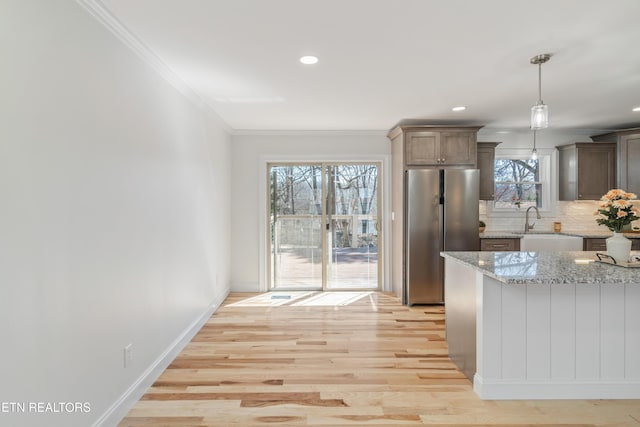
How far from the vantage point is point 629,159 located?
467 centimetres

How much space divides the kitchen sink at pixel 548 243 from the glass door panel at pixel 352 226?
202 cm

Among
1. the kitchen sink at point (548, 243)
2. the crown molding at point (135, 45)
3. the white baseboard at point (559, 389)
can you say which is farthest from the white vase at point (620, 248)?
the crown molding at point (135, 45)

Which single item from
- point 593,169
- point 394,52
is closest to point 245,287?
point 394,52

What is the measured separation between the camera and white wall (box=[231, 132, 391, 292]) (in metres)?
5.18

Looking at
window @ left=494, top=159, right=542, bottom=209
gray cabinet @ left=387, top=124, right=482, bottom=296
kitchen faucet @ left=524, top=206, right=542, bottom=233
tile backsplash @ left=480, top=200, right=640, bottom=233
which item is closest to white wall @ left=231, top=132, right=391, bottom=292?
gray cabinet @ left=387, top=124, right=482, bottom=296

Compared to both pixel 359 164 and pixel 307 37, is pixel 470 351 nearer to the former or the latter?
pixel 307 37

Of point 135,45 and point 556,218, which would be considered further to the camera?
point 556,218

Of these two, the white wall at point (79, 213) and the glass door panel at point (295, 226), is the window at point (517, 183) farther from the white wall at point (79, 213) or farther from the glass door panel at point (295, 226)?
the white wall at point (79, 213)

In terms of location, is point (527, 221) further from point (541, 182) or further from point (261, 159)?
point (261, 159)

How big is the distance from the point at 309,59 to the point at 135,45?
3.97 ft

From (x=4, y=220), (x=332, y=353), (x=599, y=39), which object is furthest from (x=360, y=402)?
(x=599, y=39)

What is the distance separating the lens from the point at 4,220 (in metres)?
1.32

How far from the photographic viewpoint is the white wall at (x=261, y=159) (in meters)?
5.18
